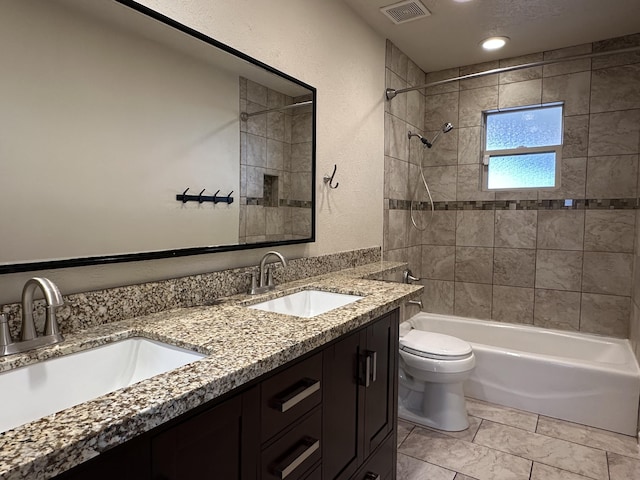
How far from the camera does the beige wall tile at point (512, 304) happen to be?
3.10 metres

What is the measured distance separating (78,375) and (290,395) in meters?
0.51

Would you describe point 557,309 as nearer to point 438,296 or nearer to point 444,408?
point 438,296

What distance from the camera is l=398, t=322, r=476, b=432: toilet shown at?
88.8 inches

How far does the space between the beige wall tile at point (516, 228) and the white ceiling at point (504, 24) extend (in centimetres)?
122

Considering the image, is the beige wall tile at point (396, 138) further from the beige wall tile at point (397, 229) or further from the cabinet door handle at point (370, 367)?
the cabinet door handle at point (370, 367)

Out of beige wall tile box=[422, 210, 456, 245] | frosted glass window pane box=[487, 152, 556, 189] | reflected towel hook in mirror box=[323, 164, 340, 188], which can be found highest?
frosted glass window pane box=[487, 152, 556, 189]

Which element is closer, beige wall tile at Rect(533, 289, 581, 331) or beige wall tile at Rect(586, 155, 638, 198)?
beige wall tile at Rect(586, 155, 638, 198)

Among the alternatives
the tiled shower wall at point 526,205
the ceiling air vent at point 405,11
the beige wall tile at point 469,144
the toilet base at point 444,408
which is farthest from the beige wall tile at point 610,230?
the ceiling air vent at point 405,11

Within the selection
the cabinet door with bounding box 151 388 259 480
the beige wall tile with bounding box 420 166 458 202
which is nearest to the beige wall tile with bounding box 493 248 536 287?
the beige wall tile with bounding box 420 166 458 202

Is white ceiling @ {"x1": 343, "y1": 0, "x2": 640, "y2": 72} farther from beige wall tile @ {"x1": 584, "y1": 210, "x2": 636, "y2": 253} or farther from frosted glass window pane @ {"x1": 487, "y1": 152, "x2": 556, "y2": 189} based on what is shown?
beige wall tile @ {"x1": 584, "y1": 210, "x2": 636, "y2": 253}

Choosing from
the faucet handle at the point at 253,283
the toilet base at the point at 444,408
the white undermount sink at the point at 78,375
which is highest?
the faucet handle at the point at 253,283

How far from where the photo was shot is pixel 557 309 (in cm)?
299

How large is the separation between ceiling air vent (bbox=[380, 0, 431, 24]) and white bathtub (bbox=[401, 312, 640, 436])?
203 cm

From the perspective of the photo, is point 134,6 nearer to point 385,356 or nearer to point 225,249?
point 225,249
